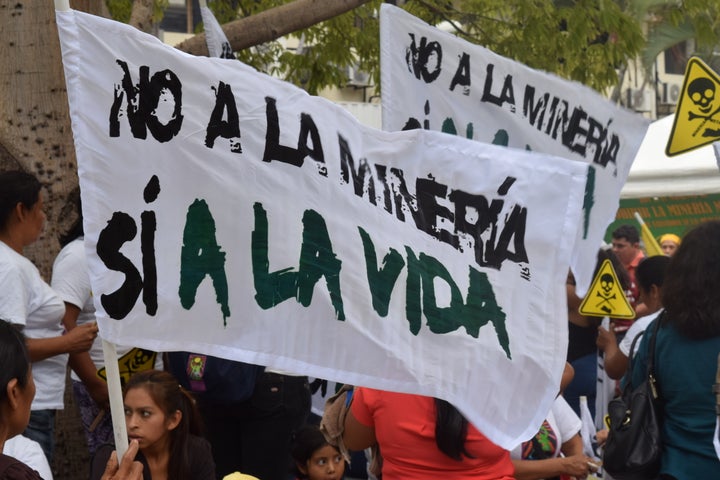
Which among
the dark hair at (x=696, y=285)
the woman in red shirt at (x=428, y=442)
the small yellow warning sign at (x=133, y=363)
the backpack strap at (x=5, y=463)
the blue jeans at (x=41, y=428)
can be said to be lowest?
the blue jeans at (x=41, y=428)

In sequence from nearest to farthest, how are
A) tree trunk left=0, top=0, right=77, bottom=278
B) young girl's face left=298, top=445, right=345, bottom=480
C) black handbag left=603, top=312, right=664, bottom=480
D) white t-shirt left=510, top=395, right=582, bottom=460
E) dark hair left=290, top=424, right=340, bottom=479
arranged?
black handbag left=603, top=312, right=664, bottom=480 → white t-shirt left=510, top=395, right=582, bottom=460 → tree trunk left=0, top=0, right=77, bottom=278 → dark hair left=290, top=424, right=340, bottom=479 → young girl's face left=298, top=445, right=345, bottom=480

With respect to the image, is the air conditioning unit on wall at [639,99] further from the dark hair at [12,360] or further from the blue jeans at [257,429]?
the dark hair at [12,360]

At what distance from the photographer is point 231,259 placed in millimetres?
3582

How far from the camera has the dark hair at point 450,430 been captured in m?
4.15

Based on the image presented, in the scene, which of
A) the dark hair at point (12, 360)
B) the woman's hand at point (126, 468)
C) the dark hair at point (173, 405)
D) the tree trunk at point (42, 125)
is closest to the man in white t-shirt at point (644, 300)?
the dark hair at point (173, 405)

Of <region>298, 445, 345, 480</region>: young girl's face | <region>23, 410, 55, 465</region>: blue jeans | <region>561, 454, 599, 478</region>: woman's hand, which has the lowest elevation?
<region>298, 445, 345, 480</region>: young girl's face

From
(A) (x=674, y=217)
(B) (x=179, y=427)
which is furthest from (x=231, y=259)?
(A) (x=674, y=217)

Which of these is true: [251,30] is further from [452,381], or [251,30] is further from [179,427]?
[452,381]

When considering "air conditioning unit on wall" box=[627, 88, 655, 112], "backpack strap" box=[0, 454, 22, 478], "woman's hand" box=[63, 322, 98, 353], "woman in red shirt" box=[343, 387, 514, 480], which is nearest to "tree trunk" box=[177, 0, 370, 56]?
"woman's hand" box=[63, 322, 98, 353]

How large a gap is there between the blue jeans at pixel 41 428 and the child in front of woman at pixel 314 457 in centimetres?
171

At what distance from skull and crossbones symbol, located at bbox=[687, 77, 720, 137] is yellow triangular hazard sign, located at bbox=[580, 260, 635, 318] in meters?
1.34

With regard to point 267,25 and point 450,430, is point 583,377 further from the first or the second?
point 450,430

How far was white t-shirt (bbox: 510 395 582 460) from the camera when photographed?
205 inches

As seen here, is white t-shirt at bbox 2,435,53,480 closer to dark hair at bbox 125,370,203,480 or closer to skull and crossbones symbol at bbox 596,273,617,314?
dark hair at bbox 125,370,203,480
